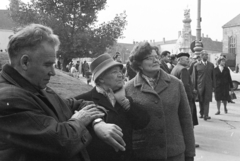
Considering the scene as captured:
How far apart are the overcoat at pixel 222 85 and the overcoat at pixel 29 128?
9489 mm

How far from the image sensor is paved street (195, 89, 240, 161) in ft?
18.6

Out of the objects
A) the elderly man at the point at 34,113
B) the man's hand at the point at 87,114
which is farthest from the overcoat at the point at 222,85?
the elderly man at the point at 34,113

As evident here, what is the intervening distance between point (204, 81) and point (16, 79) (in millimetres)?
8240

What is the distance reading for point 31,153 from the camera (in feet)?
5.18

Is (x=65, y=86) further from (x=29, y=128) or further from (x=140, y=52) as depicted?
(x=29, y=128)

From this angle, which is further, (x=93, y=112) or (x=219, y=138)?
(x=219, y=138)

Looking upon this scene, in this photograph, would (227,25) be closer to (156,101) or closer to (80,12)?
(80,12)

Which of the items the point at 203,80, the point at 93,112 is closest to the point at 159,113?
the point at 93,112

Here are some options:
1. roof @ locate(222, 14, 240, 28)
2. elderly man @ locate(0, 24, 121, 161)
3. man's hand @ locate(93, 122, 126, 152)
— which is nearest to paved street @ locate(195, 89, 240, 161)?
man's hand @ locate(93, 122, 126, 152)

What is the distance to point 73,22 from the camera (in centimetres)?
2158

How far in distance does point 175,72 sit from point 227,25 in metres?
57.7

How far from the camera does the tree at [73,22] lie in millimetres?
20859

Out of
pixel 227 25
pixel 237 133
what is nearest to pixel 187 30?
pixel 227 25

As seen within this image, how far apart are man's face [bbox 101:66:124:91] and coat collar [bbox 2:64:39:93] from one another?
1148 millimetres
